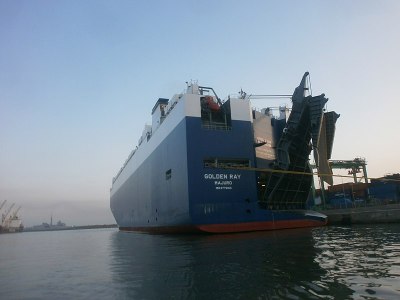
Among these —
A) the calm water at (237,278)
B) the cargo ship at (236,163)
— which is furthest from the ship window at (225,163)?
the calm water at (237,278)

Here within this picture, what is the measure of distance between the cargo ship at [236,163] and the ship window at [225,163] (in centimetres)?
7

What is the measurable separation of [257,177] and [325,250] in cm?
1386

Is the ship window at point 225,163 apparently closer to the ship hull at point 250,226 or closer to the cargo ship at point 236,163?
the cargo ship at point 236,163

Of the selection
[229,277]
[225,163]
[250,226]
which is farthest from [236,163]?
[229,277]

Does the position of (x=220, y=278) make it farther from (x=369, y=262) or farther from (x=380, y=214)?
(x=380, y=214)

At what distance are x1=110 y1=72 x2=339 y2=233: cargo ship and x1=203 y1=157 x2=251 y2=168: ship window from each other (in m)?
0.07

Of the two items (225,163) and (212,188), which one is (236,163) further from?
→ (212,188)

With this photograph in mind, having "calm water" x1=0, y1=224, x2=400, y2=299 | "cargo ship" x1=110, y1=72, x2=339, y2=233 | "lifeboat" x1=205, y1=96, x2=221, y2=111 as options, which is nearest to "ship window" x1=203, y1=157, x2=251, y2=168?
"cargo ship" x1=110, y1=72, x2=339, y2=233

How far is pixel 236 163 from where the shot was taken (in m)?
25.1

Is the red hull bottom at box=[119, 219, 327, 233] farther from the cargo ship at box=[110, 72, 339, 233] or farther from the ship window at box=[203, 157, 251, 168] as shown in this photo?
the ship window at box=[203, 157, 251, 168]

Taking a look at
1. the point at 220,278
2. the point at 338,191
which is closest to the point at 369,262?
the point at 220,278

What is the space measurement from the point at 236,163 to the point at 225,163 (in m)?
0.97

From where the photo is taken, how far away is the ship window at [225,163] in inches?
940

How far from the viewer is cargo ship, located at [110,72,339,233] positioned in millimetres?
23359
